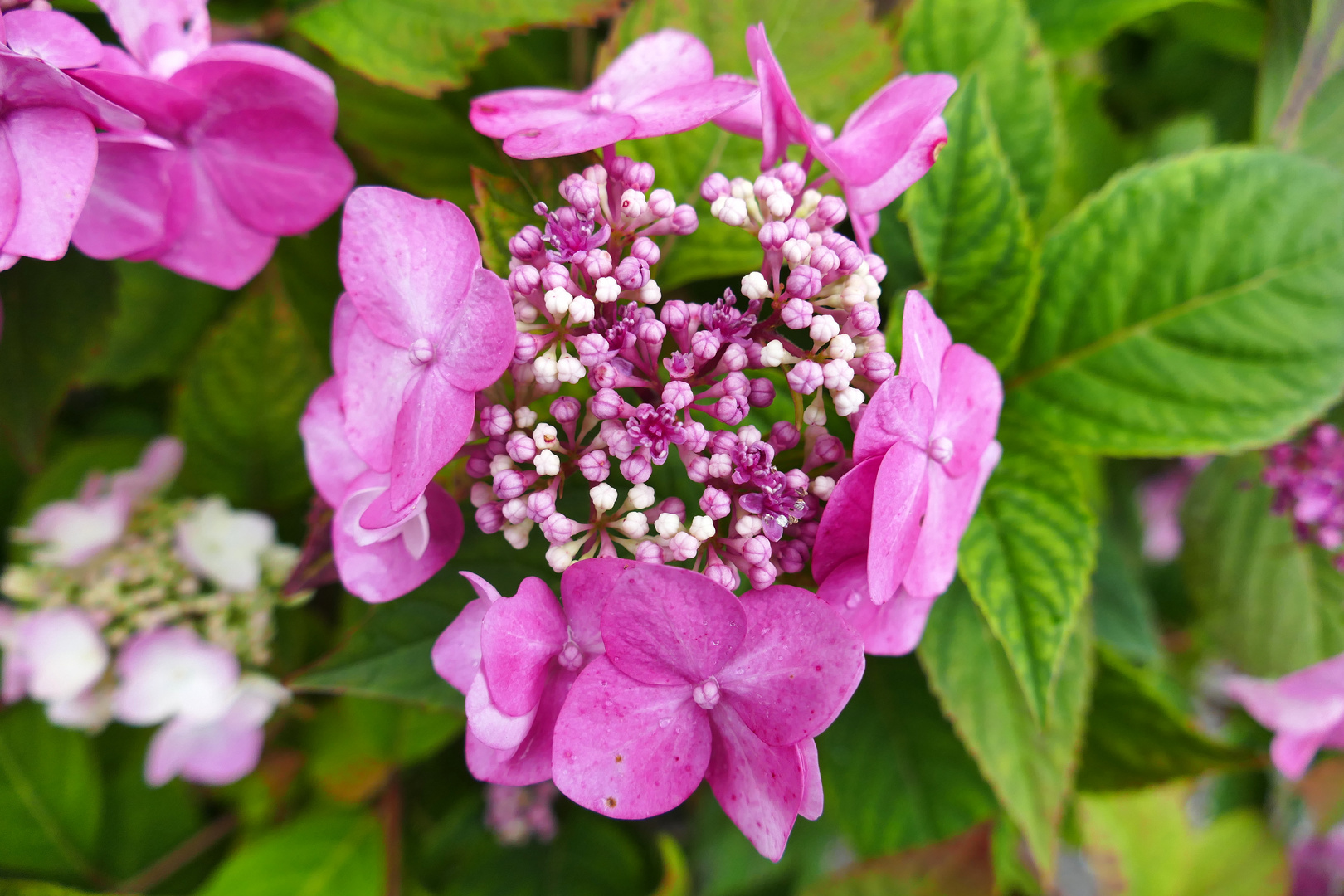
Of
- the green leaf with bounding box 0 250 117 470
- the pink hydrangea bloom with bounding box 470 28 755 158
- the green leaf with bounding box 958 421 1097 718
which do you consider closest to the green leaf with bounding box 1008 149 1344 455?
the green leaf with bounding box 958 421 1097 718

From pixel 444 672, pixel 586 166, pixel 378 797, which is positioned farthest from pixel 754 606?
pixel 378 797

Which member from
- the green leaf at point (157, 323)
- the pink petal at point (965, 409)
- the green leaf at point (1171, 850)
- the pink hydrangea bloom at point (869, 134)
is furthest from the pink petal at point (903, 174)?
the green leaf at point (1171, 850)

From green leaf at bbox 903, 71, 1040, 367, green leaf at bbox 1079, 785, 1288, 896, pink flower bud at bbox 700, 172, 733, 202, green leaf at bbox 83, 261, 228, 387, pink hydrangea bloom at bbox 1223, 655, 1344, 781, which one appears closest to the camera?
pink flower bud at bbox 700, 172, 733, 202

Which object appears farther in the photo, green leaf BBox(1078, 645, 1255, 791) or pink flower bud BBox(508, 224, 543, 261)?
green leaf BBox(1078, 645, 1255, 791)

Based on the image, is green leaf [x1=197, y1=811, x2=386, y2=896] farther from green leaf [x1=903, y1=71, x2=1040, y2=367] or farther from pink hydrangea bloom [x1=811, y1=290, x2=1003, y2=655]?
green leaf [x1=903, y1=71, x2=1040, y2=367]

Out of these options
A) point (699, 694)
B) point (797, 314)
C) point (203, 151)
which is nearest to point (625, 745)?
point (699, 694)

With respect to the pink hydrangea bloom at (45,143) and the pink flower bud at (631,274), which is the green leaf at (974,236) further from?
the pink hydrangea bloom at (45,143)

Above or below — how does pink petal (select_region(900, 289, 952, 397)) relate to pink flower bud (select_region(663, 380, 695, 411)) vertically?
above

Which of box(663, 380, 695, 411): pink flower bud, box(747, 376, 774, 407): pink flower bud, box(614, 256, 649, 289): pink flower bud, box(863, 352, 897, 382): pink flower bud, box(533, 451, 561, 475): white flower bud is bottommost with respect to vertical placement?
box(533, 451, 561, 475): white flower bud
